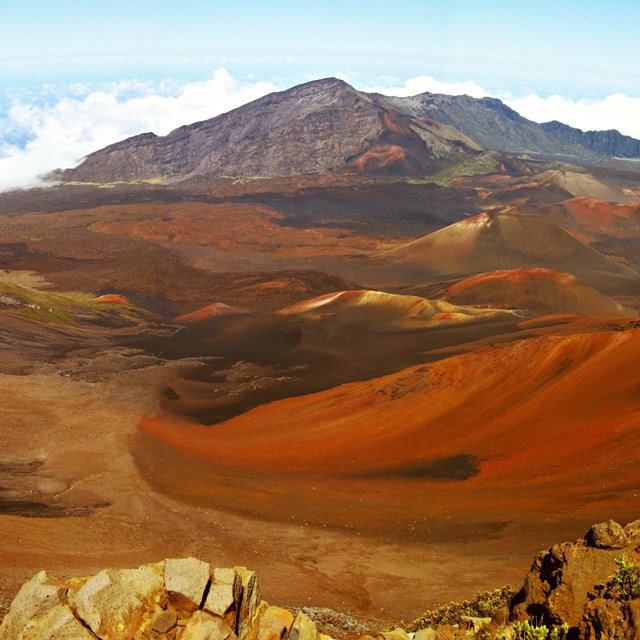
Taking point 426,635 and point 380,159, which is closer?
point 426,635

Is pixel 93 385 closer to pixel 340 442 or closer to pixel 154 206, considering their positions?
pixel 340 442

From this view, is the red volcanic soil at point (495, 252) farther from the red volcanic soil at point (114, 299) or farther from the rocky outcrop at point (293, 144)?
the rocky outcrop at point (293, 144)

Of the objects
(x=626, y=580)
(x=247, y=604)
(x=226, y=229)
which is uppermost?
(x=226, y=229)

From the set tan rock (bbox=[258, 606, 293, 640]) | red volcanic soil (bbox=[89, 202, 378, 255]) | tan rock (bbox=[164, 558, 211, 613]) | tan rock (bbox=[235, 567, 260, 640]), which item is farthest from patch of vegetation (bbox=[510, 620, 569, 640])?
red volcanic soil (bbox=[89, 202, 378, 255])

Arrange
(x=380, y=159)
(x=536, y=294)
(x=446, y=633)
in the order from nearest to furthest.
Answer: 1. (x=446, y=633)
2. (x=536, y=294)
3. (x=380, y=159)

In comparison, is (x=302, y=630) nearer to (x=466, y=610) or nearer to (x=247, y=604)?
(x=247, y=604)

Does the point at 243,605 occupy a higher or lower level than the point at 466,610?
higher

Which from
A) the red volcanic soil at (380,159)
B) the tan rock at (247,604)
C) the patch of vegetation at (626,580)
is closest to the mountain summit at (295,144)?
the red volcanic soil at (380,159)

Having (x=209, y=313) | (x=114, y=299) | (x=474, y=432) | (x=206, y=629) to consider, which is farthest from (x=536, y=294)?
(x=206, y=629)
